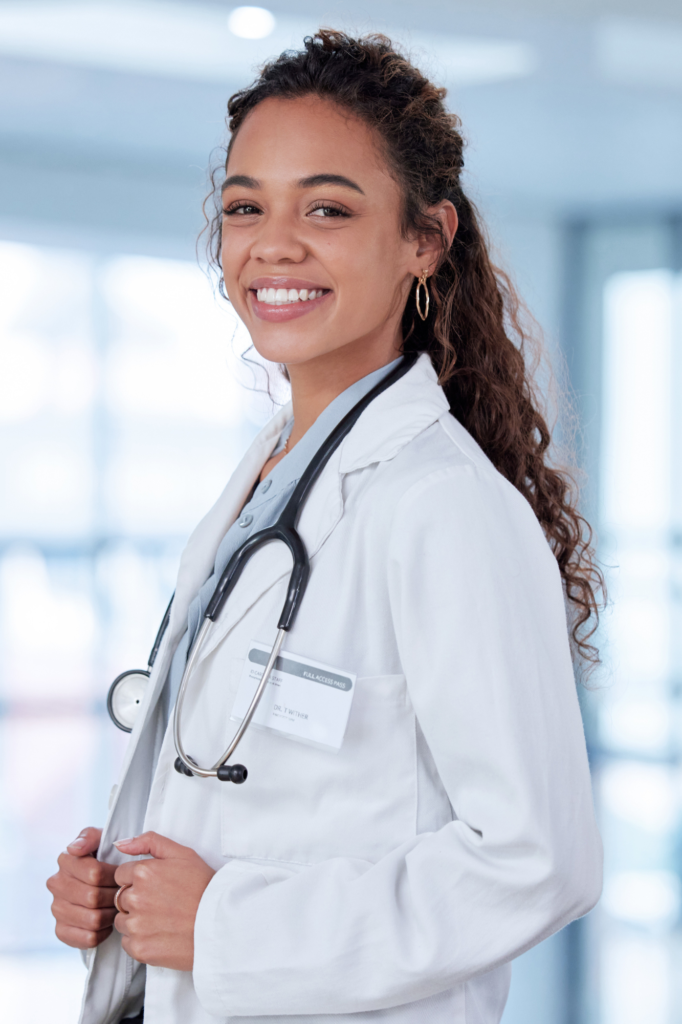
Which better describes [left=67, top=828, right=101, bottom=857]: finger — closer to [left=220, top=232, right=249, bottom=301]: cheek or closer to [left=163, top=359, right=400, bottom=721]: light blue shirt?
[left=163, top=359, right=400, bottom=721]: light blue shirt

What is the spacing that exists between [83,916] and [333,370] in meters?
0.71

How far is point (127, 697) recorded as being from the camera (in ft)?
4.04

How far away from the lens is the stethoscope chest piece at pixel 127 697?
123 cm

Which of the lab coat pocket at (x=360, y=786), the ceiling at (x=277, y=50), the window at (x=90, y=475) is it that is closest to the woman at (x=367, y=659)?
the lab coat pocket at (x=360, y=786)

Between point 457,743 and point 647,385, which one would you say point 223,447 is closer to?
point 647,385

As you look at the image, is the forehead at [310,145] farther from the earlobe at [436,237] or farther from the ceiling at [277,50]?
the ceiling at [277,50]

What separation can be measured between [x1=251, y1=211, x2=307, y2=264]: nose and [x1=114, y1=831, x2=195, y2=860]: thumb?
2.14 feet

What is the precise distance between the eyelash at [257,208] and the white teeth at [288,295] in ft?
0.29

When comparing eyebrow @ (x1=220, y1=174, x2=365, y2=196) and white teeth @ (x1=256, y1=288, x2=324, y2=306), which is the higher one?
eyebrow @ (x1=220, y1=174, x2=365, y2=196)

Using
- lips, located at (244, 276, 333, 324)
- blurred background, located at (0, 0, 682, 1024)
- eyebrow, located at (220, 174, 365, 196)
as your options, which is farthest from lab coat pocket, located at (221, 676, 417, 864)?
blurred background, located at (0, 0, 682, 1024)

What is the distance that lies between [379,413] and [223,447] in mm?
2580

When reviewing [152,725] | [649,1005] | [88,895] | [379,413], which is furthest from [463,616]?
[649,1005]

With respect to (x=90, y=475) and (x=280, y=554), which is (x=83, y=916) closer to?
(x=280, y=554)

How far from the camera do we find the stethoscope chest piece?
123 centimetres
